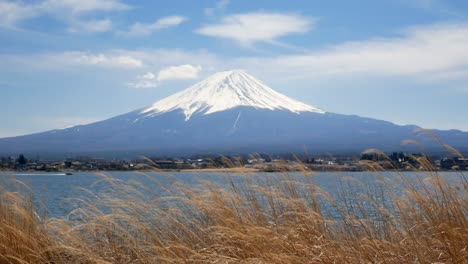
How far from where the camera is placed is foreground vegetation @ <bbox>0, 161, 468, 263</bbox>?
504cm

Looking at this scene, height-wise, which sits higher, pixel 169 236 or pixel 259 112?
pixel 259 112

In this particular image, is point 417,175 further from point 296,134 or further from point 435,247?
point 296,134

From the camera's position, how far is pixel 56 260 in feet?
20.3

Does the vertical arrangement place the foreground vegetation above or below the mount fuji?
below

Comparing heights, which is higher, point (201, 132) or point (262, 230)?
point (201, 132)

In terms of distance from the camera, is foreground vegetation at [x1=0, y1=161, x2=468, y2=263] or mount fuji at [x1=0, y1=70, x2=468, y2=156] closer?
foreground vegetation at [x1=0, y1=161, x2=468, y2=263]

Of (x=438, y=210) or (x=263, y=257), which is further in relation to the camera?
(x=438, y=210)

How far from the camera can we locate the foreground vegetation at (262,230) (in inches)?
198

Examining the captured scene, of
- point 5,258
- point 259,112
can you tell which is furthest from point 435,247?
point 259,112

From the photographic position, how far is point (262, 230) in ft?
17.7

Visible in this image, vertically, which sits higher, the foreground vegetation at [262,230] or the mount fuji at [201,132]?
the mount fuji at [201,132]

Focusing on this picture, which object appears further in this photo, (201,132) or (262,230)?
(201,132)

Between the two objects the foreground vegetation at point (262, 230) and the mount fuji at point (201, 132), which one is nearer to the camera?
the foreground vegetation at point (262, 230)

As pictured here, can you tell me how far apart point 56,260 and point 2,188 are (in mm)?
1600
